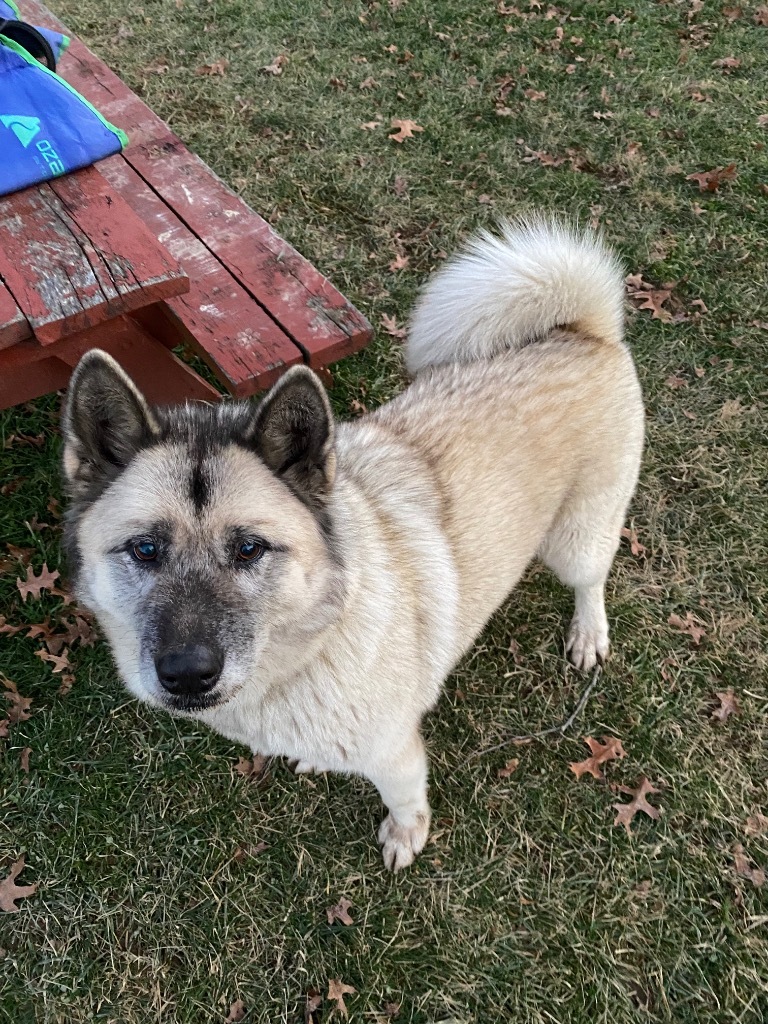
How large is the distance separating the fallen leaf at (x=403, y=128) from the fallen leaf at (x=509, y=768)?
4.62 m

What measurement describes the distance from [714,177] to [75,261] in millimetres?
4592

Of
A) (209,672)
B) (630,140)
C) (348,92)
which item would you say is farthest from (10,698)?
(630,140)

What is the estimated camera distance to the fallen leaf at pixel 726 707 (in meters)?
2.95

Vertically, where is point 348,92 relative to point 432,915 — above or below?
above

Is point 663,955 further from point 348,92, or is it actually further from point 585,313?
point 348,92

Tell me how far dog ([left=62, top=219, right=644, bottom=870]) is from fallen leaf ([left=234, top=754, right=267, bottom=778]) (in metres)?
0.57

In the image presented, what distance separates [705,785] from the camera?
9.14ft

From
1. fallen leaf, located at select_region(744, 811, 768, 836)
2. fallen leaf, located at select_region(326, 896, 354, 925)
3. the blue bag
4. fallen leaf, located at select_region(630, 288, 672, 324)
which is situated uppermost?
the blue bag

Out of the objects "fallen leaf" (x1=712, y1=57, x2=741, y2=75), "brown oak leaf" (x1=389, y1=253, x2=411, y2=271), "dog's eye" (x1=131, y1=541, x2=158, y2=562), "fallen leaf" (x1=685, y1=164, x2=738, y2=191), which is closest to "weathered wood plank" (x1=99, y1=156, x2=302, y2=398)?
"dog's eye" (x1=131, y1=541, x2=158, y2=562)

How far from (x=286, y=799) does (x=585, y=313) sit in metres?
2.31

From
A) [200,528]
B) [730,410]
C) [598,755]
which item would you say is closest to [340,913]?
[598,755]

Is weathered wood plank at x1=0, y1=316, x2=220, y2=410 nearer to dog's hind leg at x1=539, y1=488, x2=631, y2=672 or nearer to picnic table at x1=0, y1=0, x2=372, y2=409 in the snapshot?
picnic table at x1=0, y1=0, x2=372, y2=409

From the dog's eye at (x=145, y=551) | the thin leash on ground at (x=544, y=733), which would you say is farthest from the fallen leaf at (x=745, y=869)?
the dog's eye at (x=145, y=551)

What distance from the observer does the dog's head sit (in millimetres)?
1622
